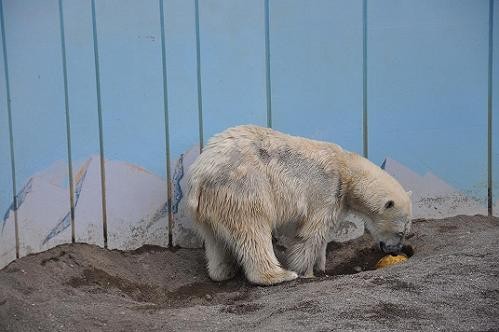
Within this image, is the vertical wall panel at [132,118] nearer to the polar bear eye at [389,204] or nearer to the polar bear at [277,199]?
the polar bear at [277,199]

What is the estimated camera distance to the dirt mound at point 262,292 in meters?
3.39

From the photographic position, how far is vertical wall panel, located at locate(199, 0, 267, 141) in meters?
5.19

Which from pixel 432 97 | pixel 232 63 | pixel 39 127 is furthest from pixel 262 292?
pixel 432 97

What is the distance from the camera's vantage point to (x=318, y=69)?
534 cm

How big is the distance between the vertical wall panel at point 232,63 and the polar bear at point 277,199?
0.48 m

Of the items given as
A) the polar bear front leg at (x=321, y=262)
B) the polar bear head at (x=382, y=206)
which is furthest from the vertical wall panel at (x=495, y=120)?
the polar bear front leg at (x=321, y=262)

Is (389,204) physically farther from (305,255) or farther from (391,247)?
(305,255)

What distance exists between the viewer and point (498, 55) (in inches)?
215

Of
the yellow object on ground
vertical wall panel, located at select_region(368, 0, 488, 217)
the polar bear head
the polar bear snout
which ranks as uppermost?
vertical wall panel, located at select_region(368, 0, 488, 217)

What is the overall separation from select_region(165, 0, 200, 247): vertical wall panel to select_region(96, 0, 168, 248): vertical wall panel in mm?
84

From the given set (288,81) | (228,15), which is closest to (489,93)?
(288,81)

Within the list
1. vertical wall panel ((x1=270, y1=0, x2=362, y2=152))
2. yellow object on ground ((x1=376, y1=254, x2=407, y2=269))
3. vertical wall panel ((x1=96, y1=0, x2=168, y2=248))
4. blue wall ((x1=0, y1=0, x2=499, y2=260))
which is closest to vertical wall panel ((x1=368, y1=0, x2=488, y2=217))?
blue wall ((x1=0, y1=0, x2=499, y2=260))

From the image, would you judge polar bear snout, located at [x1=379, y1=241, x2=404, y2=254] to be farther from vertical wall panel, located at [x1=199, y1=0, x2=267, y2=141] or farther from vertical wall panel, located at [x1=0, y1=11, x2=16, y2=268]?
vertical wall panel, located at [x1=0, y1=11, x2=16, y2=268]

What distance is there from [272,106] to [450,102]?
1470mm
